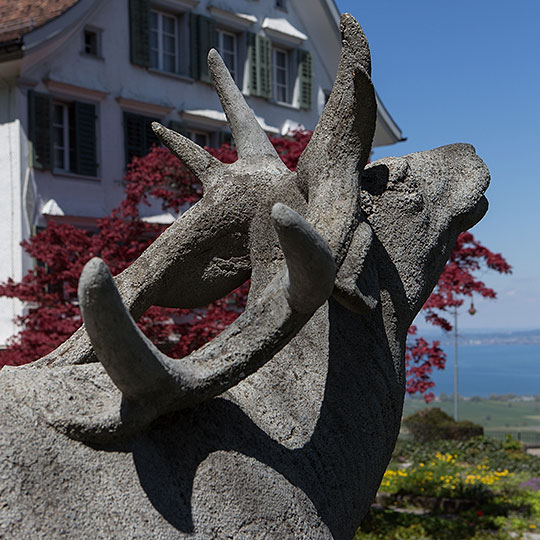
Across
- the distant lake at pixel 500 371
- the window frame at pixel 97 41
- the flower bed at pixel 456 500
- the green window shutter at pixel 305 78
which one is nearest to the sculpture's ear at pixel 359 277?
the flower bed at pixel 456 500

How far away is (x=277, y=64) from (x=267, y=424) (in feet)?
53.8

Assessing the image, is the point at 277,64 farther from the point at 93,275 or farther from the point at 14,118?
the point at 93,275

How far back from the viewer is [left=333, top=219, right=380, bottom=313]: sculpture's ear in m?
2.23

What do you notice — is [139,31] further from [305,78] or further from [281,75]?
[305,78]

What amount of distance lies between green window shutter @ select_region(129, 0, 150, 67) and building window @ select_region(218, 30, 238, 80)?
2.01 metres

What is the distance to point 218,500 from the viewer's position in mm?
2014

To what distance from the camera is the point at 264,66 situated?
17.0 meters

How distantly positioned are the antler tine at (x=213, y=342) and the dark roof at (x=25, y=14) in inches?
473

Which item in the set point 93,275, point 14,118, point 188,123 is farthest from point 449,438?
point 93,275

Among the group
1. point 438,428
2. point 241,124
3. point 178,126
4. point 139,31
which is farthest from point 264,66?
point 241,124

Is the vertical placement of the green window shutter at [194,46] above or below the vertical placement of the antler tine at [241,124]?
below

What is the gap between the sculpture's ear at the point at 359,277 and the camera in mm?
2227

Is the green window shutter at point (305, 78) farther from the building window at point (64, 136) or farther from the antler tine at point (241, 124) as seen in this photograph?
the antler tine at point (241, 124)

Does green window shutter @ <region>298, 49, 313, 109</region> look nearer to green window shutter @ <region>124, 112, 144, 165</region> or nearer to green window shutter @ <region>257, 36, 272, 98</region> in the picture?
green window shutter @ <region>257, 36, 272, 98</region>
